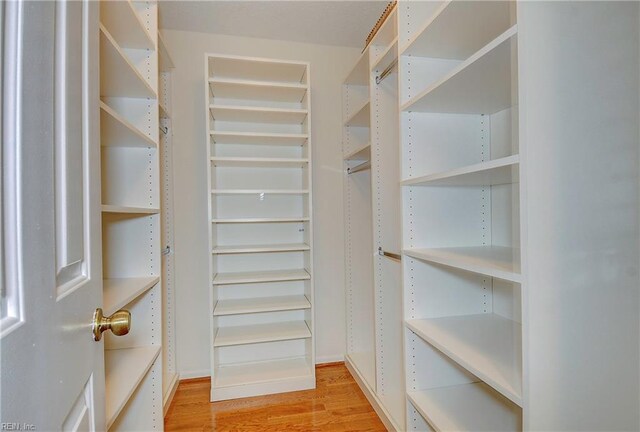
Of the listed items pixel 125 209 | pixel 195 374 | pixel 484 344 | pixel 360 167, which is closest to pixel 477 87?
pixel 484 344

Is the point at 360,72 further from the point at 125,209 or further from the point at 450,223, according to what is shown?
the point at 125,209

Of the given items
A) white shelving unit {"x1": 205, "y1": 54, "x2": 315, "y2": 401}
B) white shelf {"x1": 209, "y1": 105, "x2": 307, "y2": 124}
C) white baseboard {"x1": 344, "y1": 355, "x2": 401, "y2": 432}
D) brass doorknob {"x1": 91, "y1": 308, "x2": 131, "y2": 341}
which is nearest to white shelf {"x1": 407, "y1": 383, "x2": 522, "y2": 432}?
white baseboard {"x1": 344, "y1": 355, "x2": 401, "y2": 432}

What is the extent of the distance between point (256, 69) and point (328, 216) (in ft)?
3.74

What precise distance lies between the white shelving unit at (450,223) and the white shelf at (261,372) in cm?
100

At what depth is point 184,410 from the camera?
6.21ft

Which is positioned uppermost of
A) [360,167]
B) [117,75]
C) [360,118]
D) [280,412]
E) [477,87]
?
[360,118]

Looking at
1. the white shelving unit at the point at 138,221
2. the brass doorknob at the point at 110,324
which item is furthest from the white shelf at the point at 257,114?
the brass doorknob at the point at 110,324

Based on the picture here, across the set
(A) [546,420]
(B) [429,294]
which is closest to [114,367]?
(B) [429,294]

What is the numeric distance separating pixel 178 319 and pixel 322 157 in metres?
1.56

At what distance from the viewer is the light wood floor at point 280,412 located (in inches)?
68.6

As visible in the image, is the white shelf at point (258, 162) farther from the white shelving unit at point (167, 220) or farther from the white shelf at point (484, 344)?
the white shelf at point (484, 344)

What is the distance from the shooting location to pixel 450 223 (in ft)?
4.51

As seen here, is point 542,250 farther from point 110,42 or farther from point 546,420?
point 110,42

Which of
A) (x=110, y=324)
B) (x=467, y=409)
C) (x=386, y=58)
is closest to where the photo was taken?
(x=110, y=324)
